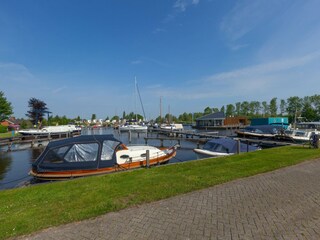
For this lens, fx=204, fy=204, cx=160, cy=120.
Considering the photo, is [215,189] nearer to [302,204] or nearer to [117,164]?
[302,204]

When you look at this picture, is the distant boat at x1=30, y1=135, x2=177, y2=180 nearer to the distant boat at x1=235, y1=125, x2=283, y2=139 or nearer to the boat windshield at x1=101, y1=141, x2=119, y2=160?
the boat windshield at x1=101, y1=141, x2=119, y2=160

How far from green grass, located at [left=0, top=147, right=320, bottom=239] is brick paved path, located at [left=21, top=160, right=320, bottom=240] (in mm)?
382

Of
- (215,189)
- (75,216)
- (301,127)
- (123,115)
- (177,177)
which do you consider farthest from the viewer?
(123,115)

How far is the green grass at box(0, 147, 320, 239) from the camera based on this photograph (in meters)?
4.82

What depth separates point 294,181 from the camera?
729cm

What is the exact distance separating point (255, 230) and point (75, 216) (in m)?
4.04

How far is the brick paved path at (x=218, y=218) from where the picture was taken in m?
4.08

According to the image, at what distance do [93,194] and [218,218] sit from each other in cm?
382

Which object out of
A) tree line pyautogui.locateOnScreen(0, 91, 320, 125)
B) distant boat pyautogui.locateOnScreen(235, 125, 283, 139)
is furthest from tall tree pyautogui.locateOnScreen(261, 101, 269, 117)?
distant boat pyautogui.locateOnScreen(235, 125, 283, 139)

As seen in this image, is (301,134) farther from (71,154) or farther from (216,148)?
(71,154)

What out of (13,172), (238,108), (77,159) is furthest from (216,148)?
(238,108)

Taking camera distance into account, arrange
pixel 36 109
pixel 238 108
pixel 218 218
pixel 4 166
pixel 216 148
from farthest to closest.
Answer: pixel 238 108, pixel 36 109, pixel 4 166, pixel 216 148, pixel 218 218

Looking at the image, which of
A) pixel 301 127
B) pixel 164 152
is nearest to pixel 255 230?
pixel 164 152

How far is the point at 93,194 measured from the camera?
20.9 feet
